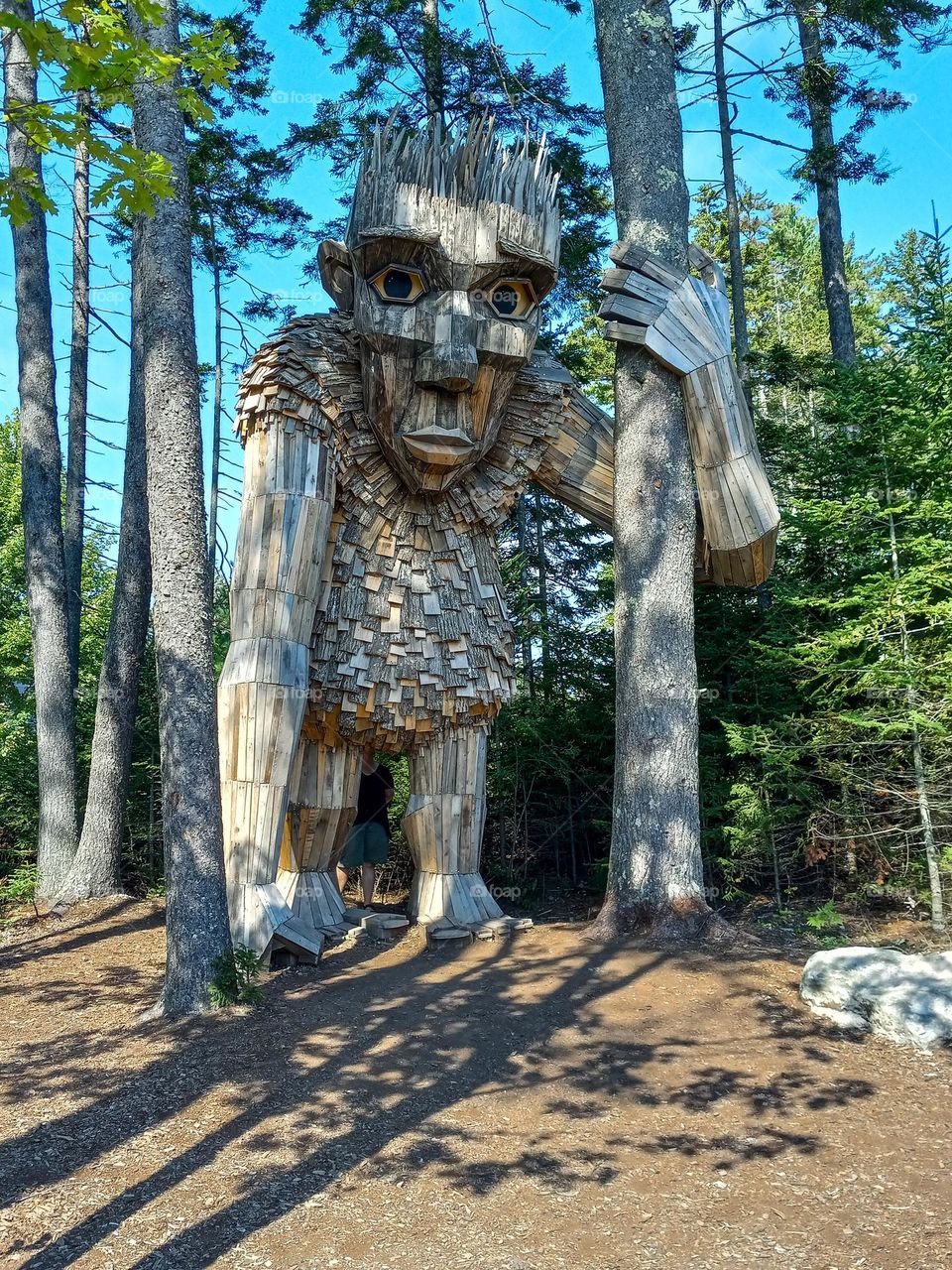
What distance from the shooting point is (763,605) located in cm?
686

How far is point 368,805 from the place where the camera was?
7.18 metres

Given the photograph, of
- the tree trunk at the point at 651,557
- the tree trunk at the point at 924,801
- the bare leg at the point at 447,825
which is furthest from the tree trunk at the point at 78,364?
the tree trunk at the point at 924,801

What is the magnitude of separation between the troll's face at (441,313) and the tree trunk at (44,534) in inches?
159

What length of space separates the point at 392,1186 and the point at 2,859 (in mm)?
7943

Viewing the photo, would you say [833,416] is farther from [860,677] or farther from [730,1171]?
[730,1171]

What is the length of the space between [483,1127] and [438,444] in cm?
310

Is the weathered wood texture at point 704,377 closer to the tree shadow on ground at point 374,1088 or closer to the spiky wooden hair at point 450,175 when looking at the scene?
the spiky wooden hair at point 450,175

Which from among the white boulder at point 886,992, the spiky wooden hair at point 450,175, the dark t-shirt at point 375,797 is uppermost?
the spiky wooden hair at point 450,175

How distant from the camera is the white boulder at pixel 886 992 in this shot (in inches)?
147

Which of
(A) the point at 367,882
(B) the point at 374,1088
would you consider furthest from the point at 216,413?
(B) the point at 374,1088

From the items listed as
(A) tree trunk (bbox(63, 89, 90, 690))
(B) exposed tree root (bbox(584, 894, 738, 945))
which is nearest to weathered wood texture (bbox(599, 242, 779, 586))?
(B) exposed tree root (bbox(584, 894, 738, 945))

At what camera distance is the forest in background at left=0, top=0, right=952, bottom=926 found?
224 inches

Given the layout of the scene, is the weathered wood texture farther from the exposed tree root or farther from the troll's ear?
the exposed tree root

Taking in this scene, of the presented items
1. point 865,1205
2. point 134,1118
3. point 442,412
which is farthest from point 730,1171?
point 442,412
